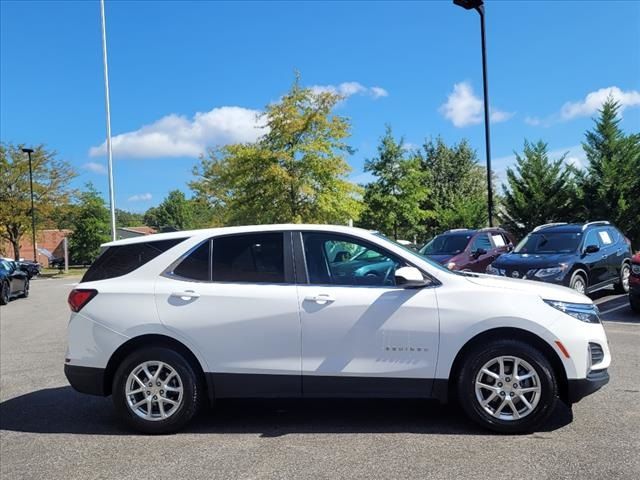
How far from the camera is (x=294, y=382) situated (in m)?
4.59

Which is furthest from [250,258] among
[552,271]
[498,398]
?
[552,271]

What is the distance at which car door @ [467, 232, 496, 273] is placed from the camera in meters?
14.4

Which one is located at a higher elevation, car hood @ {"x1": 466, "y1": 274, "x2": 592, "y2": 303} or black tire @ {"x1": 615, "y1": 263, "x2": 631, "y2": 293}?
car hood @ {"x1": 466, "y1": 274, "x2": 592, "y2": 303}

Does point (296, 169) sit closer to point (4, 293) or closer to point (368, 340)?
point (4, 293)

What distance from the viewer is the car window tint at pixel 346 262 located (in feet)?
15.5

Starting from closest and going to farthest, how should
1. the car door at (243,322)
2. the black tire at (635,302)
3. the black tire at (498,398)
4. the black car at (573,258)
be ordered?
the black tire at (498,398) < the car door at (243,322) < the black tire at (635,302) < the black car at (573,258)

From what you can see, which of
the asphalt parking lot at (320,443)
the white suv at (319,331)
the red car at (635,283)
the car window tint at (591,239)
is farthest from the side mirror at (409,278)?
the car window tint at (591,239)

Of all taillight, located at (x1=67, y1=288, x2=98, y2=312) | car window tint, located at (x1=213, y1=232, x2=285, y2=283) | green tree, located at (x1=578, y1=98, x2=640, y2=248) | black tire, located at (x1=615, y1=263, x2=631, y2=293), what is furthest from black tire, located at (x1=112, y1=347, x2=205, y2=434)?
green tree, located at (x1=578, y1=98, x2=640, y2=248)

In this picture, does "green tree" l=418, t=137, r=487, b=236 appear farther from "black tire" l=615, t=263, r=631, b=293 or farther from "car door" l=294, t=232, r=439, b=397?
"car door" l=294, t=232, r=439, b=397

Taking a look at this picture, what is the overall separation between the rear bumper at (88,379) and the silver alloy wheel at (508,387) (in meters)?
3.14

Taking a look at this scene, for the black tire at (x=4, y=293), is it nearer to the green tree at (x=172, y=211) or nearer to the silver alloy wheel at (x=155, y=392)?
the silver alloy wheel at (x=155, y=392)

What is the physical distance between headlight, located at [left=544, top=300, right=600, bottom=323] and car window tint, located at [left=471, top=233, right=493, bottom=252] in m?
10.1

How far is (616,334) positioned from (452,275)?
17.2ft

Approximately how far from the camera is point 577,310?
4.55m
